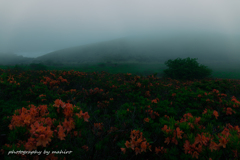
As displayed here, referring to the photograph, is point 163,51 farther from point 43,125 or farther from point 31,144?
point 31,144

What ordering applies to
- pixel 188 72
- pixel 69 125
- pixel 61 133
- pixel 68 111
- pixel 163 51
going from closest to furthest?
pixel 61 133, pixel 69 125, pixel 68 111, pixel 188 72, pixel 163 51

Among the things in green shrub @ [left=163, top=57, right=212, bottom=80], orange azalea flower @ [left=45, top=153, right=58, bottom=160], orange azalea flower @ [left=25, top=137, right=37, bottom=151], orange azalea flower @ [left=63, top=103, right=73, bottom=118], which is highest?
orange azalea flower @ [left=63, top=103, right=73, bottom=118]

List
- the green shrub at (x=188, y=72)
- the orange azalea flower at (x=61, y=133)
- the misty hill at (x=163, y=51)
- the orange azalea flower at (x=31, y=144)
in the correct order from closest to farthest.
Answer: the orange azalea flower at (x=31, y=144) → the orange azalea flower at (x=61, y=133) → the green shrub at (x=188, y=72) → the misty hill at (x=163, y=51)

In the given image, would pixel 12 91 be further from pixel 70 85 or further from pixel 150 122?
pixel 150 122

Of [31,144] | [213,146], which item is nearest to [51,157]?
[31,144]

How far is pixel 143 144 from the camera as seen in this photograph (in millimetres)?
1737

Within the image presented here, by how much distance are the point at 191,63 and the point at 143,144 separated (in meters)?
14.4

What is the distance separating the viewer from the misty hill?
40.8 meters

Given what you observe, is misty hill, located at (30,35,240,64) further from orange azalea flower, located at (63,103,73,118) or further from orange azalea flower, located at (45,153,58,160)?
orange azalea flower, located at (45,153,58,160)

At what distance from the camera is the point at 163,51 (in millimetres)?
46844

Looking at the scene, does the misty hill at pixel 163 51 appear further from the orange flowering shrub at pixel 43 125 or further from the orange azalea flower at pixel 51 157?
the orange azalea flower at pixel 51 157

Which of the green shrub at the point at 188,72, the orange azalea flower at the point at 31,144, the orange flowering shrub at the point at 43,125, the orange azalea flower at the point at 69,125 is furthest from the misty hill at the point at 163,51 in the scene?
the orange azalea flower at the point at 31,144

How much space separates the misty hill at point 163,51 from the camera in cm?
4084

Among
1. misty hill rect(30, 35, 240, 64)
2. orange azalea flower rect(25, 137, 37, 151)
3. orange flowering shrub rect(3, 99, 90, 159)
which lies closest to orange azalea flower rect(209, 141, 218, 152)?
orange flowering shrub rect(3, 99, 90, 159)
